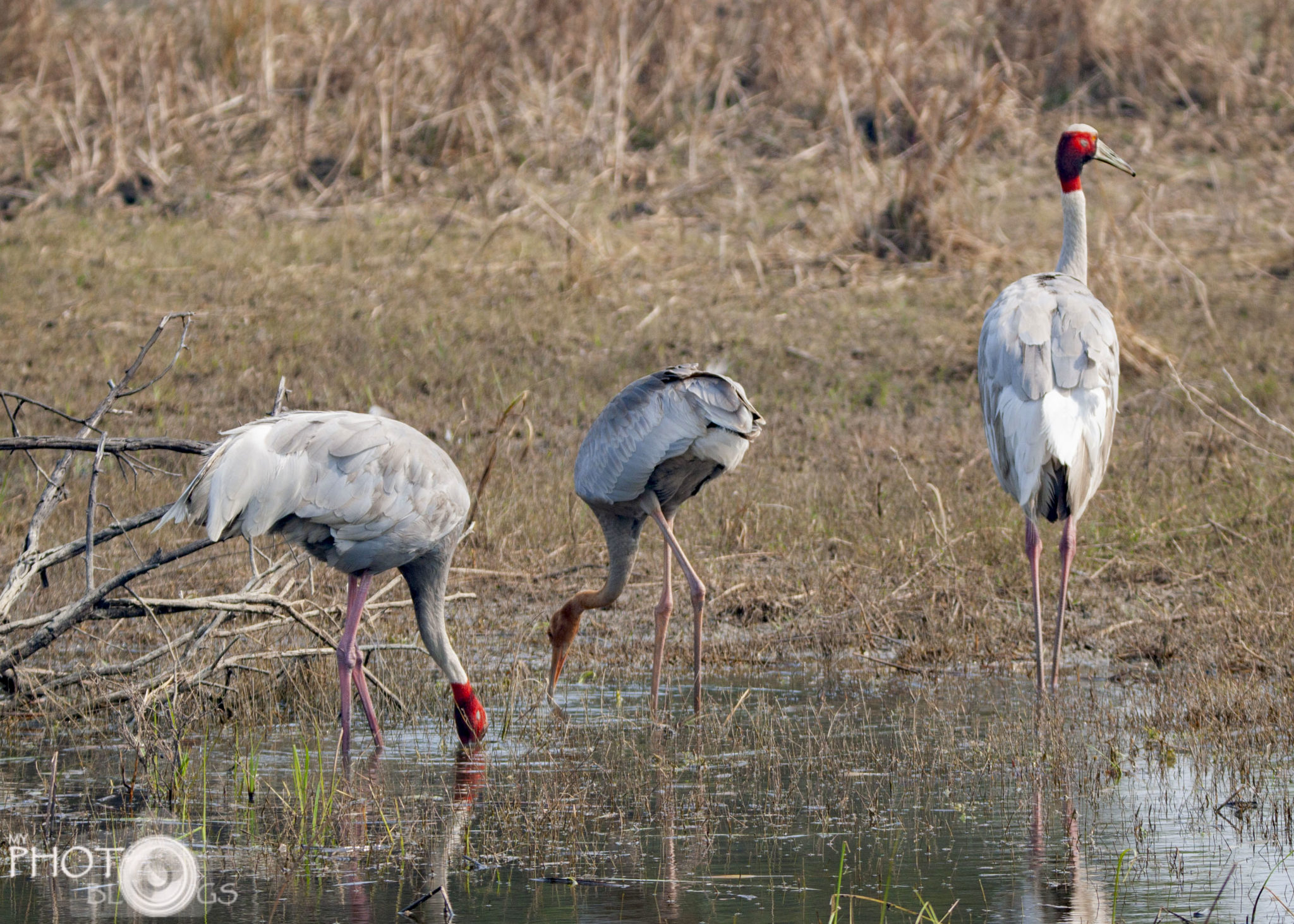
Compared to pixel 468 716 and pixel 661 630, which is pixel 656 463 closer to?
pixel 661 630

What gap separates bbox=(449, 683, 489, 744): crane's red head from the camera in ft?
19.8

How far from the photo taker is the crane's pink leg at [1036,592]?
6.30m

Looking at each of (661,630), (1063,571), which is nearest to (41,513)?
(661,630)

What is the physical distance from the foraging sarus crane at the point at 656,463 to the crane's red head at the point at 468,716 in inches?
24.9

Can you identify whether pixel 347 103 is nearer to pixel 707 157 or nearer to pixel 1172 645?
pixel 707 157

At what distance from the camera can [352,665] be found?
622cm

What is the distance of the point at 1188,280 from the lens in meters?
12.4

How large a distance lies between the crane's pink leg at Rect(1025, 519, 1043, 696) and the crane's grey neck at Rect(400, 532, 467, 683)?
7.19ft

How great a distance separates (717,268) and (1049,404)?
6.86 meters

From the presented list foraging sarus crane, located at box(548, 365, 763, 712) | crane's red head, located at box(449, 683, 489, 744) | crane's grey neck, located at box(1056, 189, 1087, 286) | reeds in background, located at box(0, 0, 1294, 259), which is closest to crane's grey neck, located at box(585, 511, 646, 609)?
foraging sarus crane, located at box(548, 365, 763, 712)

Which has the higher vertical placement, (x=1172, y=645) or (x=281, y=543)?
(x=281, y=543)

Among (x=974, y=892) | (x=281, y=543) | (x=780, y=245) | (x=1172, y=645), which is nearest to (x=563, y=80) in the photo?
(x=780, y=245)

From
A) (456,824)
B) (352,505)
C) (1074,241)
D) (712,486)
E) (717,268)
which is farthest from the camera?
(717,268)

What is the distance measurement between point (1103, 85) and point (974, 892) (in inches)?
497
